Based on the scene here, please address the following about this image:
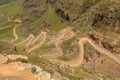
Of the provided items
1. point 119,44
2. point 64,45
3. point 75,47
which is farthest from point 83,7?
point 119,44

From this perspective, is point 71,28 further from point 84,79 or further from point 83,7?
point 84,79

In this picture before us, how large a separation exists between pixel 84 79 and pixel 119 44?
56095 millimetres

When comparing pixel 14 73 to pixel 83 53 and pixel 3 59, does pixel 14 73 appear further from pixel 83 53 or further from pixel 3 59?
pixel 83 53

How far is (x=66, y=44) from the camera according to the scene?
371 feet

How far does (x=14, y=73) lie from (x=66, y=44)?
80.2m

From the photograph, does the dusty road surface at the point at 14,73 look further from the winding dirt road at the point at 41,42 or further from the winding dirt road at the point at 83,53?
the winding dirt road at the point at 41,42

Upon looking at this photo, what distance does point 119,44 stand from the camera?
90.5 m

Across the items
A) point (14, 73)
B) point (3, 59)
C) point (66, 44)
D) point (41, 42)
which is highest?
point (3, 59)

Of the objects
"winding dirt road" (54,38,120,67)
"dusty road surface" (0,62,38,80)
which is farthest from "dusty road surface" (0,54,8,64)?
"winding dirt road" (54,38,120,67)

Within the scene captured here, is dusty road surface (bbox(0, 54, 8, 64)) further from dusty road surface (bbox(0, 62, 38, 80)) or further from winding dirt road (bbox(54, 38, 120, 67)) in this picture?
winding dirt road (bbox(54, 38, 120, 67))

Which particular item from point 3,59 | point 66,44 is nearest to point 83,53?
point 66,44

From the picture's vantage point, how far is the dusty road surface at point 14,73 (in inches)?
1251

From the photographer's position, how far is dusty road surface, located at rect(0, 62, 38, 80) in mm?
31781

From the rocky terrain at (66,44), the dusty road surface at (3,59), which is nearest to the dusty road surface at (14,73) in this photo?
the rocky terrain at (66,44)
